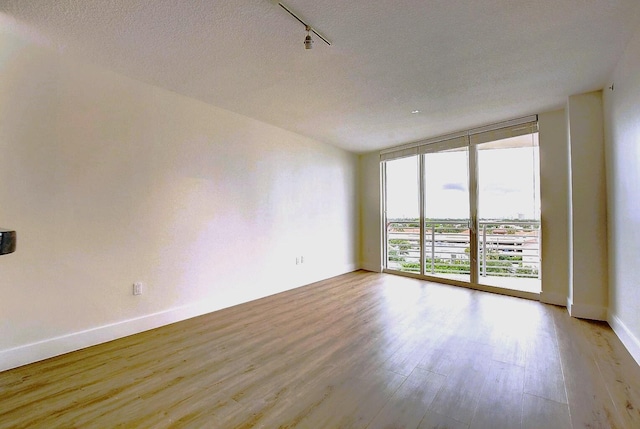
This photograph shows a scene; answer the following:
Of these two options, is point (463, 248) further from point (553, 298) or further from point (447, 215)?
point (553, 298)

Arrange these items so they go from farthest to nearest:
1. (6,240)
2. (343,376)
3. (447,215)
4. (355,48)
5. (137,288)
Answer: (447,215) < (137,288) < (355,48) < (343,376) < (6,240)

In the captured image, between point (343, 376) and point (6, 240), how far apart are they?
196 centimetres

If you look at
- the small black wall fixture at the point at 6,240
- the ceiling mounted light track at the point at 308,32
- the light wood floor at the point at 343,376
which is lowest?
the light wood floor at the point at 343,376

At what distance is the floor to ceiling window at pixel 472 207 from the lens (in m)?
3.74

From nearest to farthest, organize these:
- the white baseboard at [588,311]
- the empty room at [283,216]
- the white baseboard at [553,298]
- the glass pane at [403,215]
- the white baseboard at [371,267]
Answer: the empty room at [283,216], the white baseboard at [588,311], the white baseboard at [553,298], the glass pane at [403,215], the white baseboard at [371,267]

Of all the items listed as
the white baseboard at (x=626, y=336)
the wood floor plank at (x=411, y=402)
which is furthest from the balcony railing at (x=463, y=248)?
the wood floor plank at (x=411, y=402)

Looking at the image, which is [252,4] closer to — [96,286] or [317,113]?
[317,113]

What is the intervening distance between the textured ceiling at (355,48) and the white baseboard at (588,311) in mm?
2267

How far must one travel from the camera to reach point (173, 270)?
2.95m

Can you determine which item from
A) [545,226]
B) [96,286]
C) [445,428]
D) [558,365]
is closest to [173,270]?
[96,286]

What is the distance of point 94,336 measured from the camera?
240cm

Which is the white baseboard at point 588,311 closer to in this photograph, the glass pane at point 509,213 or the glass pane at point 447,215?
the glass pane at point 509,213

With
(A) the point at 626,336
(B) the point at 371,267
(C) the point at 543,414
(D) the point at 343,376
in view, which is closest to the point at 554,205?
(A) the point at 626,336

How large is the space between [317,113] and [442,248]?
2930 mm
